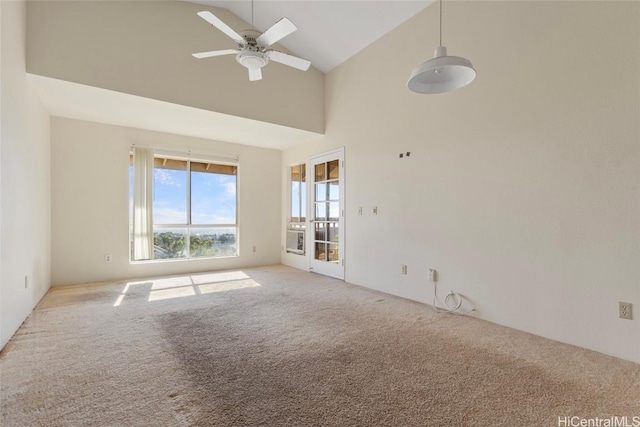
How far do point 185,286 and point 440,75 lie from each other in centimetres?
419

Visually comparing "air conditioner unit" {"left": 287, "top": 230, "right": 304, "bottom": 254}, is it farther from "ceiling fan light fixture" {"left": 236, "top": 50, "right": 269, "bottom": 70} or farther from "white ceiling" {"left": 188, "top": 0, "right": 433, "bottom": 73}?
"ceiling fan light fixture" {"left": 236, "top": 50, "right": 269, "bottom": 70}

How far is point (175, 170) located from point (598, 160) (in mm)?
5774

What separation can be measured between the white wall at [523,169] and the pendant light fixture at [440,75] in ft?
3.62

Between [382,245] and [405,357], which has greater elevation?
[382,245]

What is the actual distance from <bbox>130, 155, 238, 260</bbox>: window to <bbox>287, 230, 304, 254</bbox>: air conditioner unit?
3.58 feet

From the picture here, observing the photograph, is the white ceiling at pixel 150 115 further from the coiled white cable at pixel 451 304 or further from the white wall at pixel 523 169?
the coiled white cable at pixel 451 304

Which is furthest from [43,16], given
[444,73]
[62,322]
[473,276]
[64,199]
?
[473,276]

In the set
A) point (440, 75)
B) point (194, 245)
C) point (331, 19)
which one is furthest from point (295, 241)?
point (440, 75)

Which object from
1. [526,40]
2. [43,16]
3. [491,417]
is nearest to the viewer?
[491,417]

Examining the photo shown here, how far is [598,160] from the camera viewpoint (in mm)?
2303

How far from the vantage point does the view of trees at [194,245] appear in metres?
5.21

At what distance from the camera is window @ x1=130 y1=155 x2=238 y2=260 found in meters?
5.21

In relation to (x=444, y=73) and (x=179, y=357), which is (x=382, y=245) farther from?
(x=179, y=357)

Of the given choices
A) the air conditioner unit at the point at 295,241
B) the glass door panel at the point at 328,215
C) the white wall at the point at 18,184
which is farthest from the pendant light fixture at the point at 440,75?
the air conditioner unit at the point at 295,241
